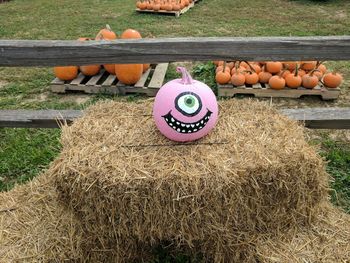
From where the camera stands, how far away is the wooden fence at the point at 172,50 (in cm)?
340

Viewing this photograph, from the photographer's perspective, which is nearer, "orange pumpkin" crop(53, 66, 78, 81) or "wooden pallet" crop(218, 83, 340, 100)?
"wooden pallet" crop(218, 83, 340, 100)

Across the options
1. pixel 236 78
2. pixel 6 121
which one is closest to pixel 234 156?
pixel 6 121

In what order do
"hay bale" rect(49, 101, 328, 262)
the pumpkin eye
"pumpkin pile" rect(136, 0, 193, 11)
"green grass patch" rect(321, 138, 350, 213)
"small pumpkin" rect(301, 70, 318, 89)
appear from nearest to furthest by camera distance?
"hay bale" rect(49, 101, 328, 262), the pumpkin eye, "green grass patch" rect(321, 138, 350, 213), "small pumpkin" rect(301, 70, 318, 89), "pumpkin pile" rect(136, 0, 193, 11)

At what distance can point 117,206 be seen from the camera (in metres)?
2.52

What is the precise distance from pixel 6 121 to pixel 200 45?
2.28m

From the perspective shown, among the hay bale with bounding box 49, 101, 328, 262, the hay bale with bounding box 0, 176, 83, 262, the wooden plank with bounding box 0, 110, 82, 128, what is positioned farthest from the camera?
the wooden plank with bounding box 0, 110, 82, 128

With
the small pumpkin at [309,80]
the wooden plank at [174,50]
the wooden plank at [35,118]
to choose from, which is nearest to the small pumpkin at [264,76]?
the small pumpkin at [309,80]

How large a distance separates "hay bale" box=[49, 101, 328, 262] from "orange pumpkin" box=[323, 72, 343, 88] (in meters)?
2.92

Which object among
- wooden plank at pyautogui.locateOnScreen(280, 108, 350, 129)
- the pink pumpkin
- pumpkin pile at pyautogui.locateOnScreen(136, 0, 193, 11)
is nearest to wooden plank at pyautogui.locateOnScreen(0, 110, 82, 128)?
the pink pumpkin

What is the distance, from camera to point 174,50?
3463 mm

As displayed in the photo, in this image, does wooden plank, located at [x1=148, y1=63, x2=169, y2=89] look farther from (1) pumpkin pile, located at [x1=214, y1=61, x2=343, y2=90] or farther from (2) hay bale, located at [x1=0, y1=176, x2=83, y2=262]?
(2) hay bale, located at [x1=0, y1=176, x2=83, y2=262]

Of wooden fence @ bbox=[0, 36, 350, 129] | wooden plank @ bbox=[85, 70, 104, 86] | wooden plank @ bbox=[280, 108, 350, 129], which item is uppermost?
wooden fence @ bbox=[0, 36, 350, 129]

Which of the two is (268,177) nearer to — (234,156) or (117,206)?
(234,156)

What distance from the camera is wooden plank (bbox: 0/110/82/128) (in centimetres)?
389
